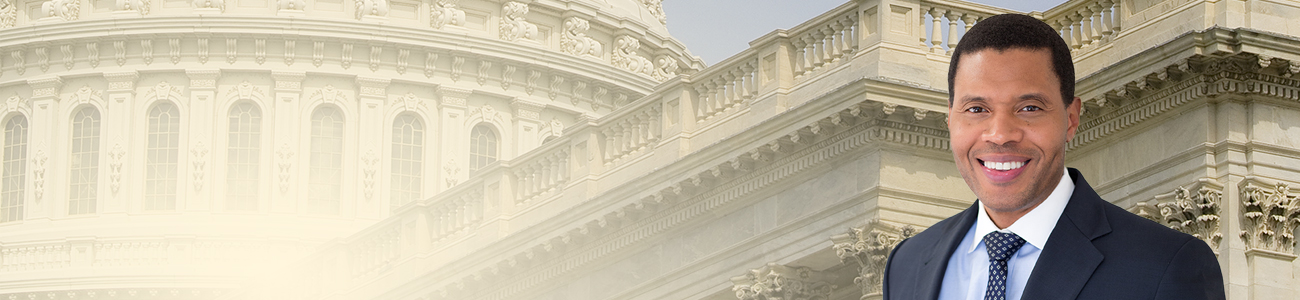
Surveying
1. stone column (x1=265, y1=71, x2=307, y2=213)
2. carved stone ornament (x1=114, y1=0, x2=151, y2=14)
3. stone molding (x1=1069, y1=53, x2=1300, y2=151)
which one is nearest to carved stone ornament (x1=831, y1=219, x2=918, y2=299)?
stone molding (x1=1069, y1=53, x2=1300, y2=151)

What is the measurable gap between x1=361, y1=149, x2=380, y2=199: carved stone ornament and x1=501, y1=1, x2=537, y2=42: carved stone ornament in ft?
16.4

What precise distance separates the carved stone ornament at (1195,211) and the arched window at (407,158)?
3444cm

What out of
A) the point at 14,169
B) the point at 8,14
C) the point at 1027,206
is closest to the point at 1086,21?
the point at 1027,206

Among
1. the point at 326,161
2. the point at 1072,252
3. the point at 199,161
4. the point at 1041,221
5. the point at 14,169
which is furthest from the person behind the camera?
the point at 14,169

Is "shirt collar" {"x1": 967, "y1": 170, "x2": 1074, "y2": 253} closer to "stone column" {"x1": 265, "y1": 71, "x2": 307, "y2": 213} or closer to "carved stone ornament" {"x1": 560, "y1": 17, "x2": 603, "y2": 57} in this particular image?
"stone column" {"x1": 265, "y1": 71, "x2": 307, "y2": 213}

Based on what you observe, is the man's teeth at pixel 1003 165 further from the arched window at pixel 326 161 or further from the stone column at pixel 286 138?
the arched window at pixel 326 161

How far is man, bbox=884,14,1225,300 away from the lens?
4.09 metres

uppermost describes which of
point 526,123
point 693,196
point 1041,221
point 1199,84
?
point 526,123

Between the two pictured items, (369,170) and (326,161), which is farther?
(326,161)

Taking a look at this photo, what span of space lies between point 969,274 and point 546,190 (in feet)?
74.4

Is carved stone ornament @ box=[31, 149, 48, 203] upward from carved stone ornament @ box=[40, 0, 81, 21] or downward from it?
downward

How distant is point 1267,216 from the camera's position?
1703cm

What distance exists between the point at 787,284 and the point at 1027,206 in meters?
17.4

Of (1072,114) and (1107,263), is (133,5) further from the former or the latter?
(1107,263)
